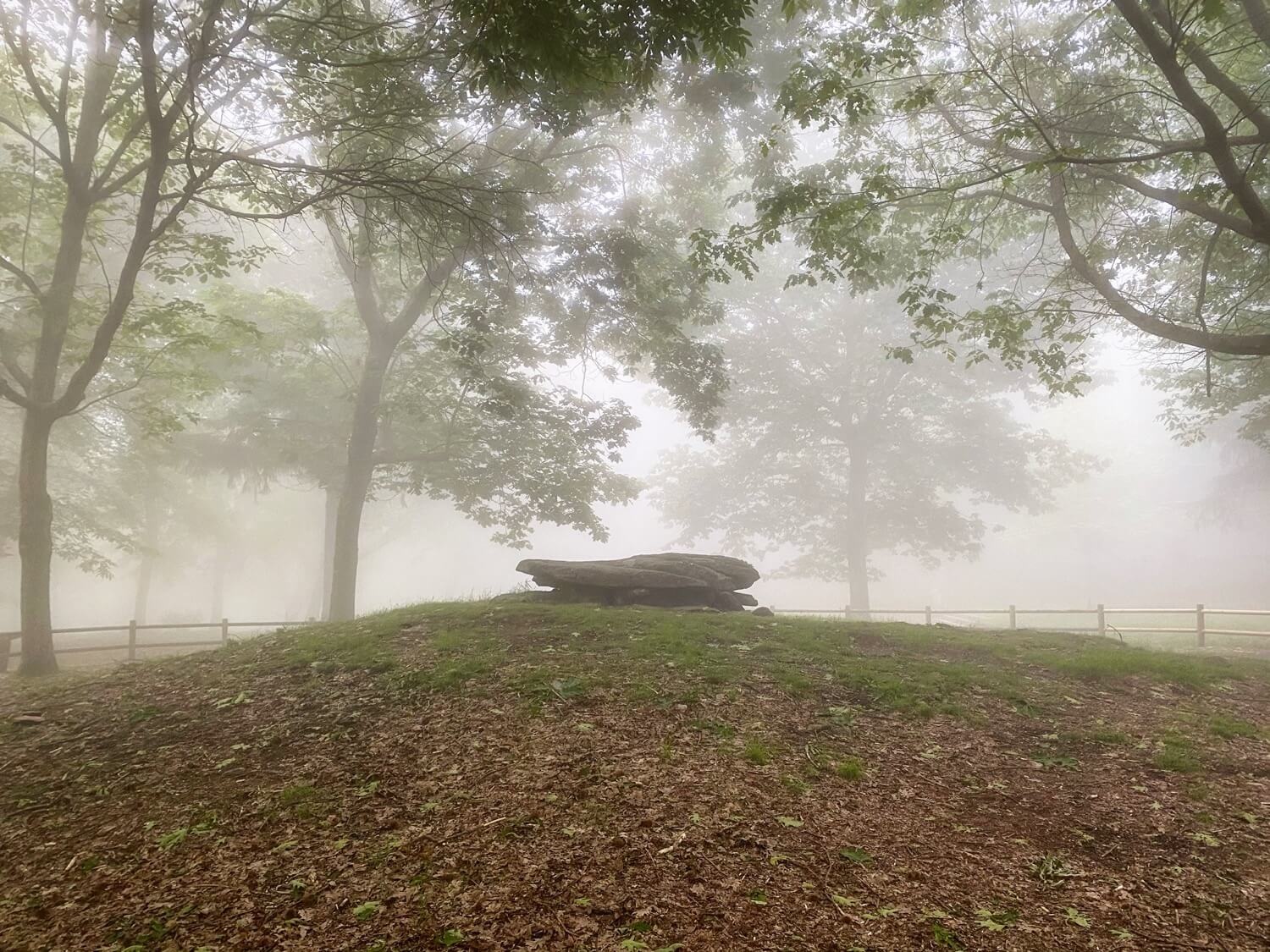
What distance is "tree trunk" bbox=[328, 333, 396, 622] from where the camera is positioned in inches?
671

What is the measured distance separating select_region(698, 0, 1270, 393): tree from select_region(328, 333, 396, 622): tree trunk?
35.0ft

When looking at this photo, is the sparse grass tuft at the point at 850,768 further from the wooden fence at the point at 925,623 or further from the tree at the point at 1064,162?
the wooden fence at the point at 925,623

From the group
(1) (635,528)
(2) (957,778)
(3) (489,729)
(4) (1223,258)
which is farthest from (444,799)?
(1) (635,528)

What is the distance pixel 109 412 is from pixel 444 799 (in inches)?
1050

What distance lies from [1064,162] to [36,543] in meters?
15.6

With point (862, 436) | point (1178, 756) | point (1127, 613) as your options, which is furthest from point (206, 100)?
point (1127, 613)

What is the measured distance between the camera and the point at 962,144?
13.0 m

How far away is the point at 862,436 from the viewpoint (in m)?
27.0

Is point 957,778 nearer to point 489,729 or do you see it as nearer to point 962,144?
point 489,729

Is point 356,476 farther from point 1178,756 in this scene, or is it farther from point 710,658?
point 1178,756

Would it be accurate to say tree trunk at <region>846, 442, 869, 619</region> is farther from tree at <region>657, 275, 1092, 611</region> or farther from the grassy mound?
the grassy mound

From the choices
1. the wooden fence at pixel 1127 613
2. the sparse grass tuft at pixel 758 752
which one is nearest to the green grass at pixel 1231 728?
the sparse grass tuft at pixel 758 752

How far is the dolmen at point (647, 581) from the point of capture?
13.4 m

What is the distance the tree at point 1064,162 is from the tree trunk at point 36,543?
11.2 metres
